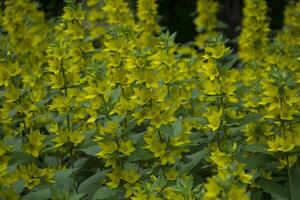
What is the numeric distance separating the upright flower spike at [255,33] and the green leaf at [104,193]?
178cm

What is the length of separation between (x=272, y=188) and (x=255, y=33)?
1.71 m

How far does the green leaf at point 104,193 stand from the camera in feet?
8.97

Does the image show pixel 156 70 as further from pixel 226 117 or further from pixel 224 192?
pixel 224 192

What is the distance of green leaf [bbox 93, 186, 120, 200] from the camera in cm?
273

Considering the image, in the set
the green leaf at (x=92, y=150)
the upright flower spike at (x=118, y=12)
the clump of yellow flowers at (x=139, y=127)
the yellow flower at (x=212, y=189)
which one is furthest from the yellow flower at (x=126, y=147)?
the upright flower spike at (x=118, y=12)

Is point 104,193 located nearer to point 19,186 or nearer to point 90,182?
point 90,182

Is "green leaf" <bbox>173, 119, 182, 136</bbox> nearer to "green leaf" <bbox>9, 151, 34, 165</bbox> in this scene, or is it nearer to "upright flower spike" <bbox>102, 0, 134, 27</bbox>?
"green leaf" <bbox>9, 151, 34, 165</bbox>

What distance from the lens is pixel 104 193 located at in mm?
2758

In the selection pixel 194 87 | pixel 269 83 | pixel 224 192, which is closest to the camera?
pixel 224 192

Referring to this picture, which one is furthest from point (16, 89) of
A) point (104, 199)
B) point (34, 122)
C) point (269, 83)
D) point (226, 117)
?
point (269, 83)

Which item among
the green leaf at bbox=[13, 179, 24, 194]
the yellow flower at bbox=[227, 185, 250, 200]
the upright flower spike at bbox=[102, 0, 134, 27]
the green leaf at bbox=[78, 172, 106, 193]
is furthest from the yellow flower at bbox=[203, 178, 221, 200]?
the upright flower spike at bbox=[102, 0, 134, 27]

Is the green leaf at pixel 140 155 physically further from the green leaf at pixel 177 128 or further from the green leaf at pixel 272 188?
the green leaf at pixel 272 188

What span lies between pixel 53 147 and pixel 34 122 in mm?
355

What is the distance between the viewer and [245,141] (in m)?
3.07
